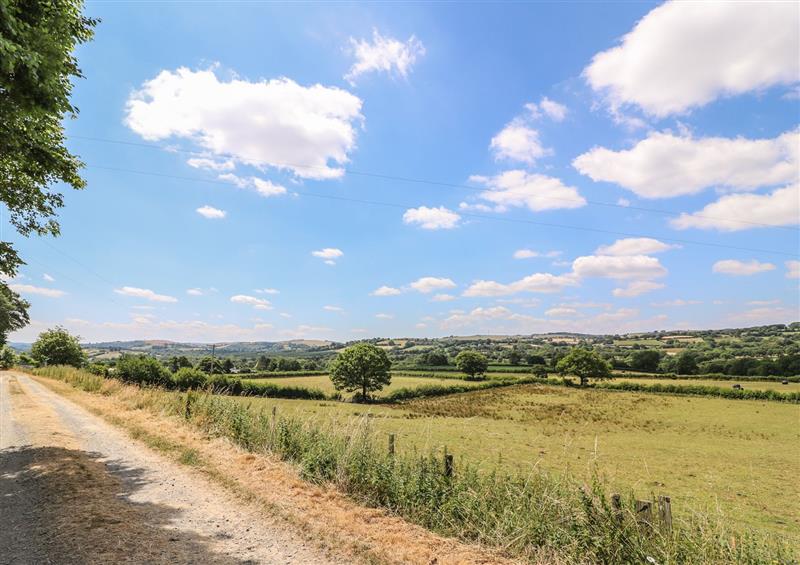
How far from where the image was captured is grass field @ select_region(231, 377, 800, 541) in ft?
59.5

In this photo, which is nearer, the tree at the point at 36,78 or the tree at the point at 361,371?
the tree at the point at 36,78

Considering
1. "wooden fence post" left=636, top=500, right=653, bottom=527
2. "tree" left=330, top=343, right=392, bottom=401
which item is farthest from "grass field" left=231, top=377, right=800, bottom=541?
"tree" left=330, top=343, right=392, bottom=401

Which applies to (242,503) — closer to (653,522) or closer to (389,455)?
(389,455)

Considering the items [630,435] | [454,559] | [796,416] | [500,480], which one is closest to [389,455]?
[500,480]

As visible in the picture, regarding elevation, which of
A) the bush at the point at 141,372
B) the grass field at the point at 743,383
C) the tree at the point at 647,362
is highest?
the bush at the point at 141,372

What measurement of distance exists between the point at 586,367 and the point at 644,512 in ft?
322

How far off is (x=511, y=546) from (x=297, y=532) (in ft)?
12.4

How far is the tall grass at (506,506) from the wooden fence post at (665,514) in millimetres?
120

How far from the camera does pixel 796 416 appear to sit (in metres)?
50.4

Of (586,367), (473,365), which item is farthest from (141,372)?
(586,367)

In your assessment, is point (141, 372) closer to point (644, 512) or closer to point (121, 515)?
point (121, 515)

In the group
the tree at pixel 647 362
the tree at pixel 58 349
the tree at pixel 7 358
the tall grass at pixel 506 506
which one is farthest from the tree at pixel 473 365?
the tall grass at pixel 506 506

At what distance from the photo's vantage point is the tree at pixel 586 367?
9412 centimetres

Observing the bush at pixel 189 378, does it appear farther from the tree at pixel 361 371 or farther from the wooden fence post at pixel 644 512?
the wooden fence post at pixel 644 512
